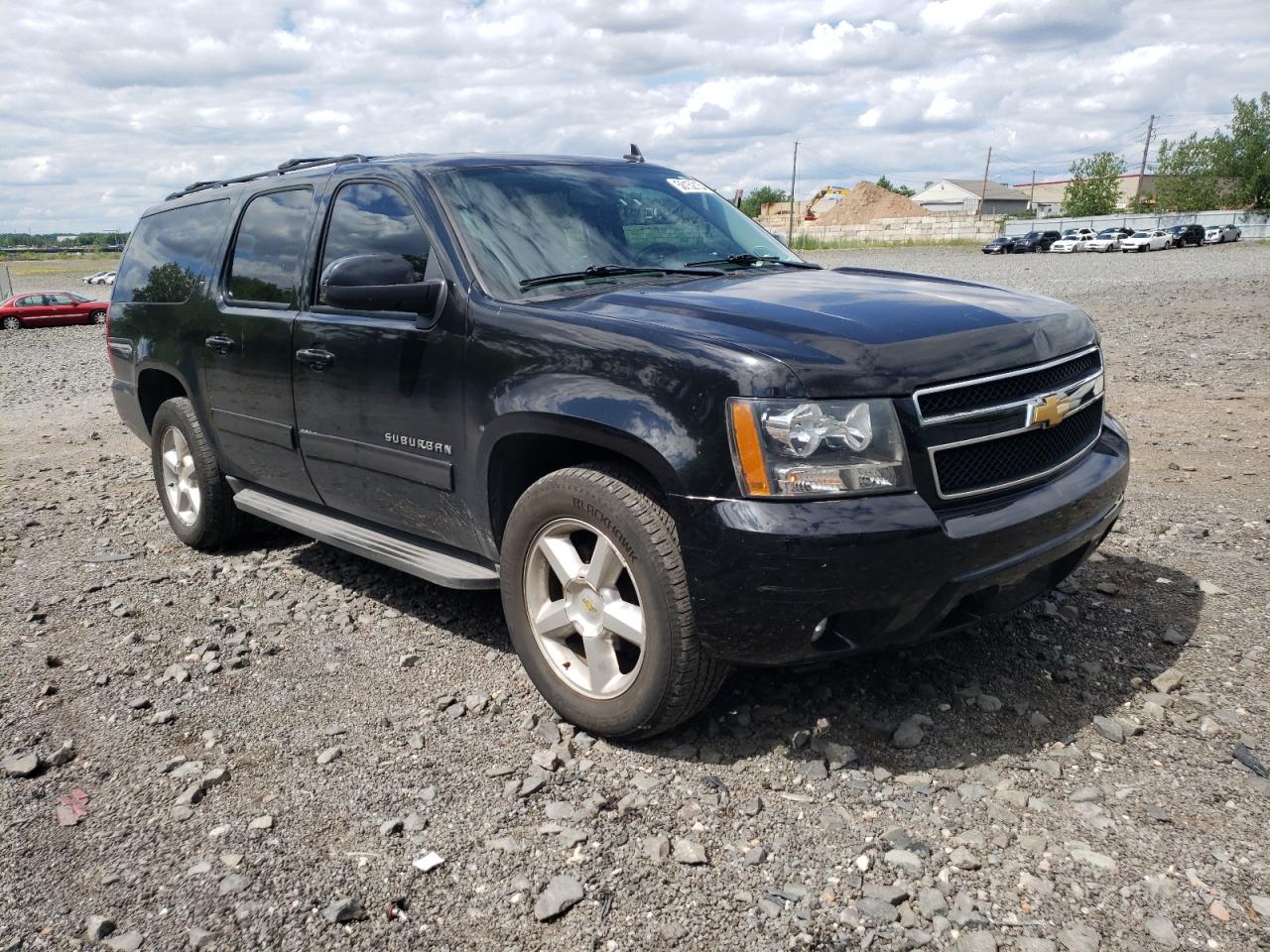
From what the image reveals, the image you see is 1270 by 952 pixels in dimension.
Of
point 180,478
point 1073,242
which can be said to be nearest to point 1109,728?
point 180,478

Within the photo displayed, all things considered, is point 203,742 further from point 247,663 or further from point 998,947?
point 998,947

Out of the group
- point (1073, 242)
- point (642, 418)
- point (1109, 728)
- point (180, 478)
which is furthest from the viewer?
point (1073, 242)

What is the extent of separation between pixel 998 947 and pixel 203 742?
8.65ft

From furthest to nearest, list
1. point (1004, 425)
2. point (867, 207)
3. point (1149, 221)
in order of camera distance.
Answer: point (867, 207), point (1149, 221), point (1004, 425)

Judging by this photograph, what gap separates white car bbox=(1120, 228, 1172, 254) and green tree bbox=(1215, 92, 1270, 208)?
31731mm

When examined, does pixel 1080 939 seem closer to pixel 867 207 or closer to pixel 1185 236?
pixel 1185 236

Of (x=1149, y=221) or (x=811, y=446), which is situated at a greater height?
(x=811, y=446)

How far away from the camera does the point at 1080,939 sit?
2.38 m

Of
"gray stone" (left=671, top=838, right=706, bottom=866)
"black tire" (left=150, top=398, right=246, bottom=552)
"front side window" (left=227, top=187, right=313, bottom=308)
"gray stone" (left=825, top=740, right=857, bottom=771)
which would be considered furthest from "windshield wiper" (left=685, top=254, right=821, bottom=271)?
"black tire" (left=150, top=398, right=246, bottom=552)

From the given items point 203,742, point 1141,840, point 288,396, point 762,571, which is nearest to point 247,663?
point 203,742

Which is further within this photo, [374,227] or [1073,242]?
[1073,242]

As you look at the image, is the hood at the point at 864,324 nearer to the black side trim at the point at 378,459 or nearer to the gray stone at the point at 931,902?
the black side trim at the point at 378,459

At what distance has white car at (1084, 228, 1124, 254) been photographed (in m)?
51.5

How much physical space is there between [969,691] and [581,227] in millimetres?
2293
